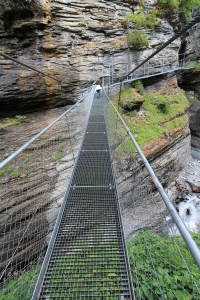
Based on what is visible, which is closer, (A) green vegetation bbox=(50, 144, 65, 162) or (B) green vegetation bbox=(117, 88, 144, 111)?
(A) green vegetation bbox=(50, 144, 65, 162)

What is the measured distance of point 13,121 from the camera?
4.77 meters

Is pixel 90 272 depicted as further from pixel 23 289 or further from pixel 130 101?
pixel 130 101

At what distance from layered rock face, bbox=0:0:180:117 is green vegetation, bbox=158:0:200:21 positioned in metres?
1.52

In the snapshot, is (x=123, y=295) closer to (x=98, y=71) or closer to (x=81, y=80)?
(x=81, y=80)

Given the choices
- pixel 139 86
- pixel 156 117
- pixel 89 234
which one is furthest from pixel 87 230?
pixel 139 86

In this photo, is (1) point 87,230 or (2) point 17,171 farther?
(2) point 17,171

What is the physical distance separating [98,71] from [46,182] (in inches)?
186

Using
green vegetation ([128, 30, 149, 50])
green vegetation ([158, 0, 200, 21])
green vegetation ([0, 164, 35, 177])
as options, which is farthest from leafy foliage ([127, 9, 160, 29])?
green vegetation ([0, 164, 35, 177])

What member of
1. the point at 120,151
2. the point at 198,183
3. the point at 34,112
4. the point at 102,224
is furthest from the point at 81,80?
the point at 198,183

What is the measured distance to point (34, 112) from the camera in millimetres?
5297

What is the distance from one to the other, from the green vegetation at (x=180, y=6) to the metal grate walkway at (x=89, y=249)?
9.15m

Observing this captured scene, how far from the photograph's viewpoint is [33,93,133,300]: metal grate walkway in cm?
119

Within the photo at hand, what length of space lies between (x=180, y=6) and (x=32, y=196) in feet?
34.3

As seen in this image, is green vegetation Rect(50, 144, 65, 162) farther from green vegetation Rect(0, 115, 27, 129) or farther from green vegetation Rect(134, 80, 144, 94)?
green vegetation Rect(134, 80, 144, 94)
